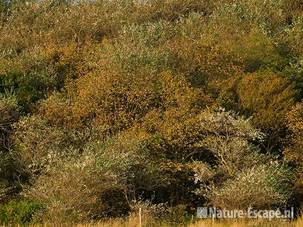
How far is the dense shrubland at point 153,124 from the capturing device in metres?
24.7

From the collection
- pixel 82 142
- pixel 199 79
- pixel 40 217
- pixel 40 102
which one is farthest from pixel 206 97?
pixel 40 217

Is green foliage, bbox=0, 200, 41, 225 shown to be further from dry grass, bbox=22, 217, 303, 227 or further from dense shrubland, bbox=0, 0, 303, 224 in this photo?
dry grass, bbox=22, 217, 303, 227

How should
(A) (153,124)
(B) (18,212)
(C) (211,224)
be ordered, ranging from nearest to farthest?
1. (C) (211,224)
2. (B) (18,212)
3. (A) (153,124)

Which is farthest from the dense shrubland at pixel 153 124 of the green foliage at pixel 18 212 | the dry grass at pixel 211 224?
the dry grass at pixel 211 224

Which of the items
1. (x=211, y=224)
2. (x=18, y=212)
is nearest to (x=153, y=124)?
(x=18, y=212)

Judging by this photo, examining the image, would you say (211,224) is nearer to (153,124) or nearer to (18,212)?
(18,212)

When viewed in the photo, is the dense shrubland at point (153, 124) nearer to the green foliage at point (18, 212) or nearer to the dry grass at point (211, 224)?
the green foliage at point (18, 212)

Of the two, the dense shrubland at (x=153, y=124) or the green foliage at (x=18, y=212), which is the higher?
the dense shrubland at (x=153, y=124)

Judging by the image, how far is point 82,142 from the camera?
29.5 metres

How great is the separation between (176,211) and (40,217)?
247 inches

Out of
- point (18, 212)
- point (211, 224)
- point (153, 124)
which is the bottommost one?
point (211, 224)

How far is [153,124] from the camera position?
1156 inches

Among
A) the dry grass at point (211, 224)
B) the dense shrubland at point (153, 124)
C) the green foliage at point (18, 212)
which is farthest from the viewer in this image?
the dense shrubland at point (153, 124)

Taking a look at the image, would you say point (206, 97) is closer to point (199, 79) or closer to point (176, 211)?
point (199, 79)
